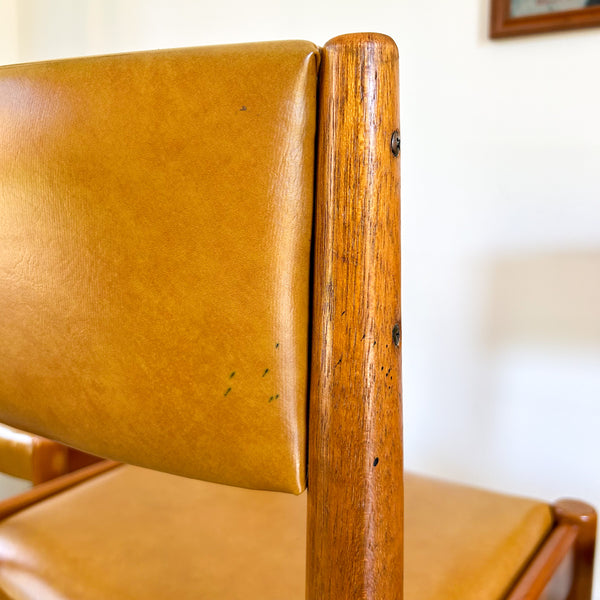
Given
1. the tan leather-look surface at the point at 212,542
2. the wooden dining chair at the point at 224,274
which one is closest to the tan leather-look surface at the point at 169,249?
the wooden dining chair at the point at 224,274

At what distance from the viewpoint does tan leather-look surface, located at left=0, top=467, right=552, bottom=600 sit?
590 millimetres

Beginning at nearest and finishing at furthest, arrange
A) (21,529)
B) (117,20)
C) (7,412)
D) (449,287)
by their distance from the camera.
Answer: (7,412), (21,529), (449,287), (117,20)

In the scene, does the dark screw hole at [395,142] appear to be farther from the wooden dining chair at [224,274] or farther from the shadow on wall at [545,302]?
the shadow on wall at [545,302]

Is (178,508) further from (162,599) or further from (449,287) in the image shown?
(449,287)

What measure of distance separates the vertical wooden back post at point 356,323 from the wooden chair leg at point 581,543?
49 cm

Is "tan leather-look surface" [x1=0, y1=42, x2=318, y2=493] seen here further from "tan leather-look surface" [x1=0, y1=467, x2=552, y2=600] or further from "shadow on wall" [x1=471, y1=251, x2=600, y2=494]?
"shadow on wall" [x1=471, y1=251, x2=600, y2=494]

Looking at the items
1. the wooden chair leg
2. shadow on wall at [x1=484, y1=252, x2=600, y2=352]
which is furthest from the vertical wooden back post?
shadow on wall at [x1=484, y1=252, x2=600, y2=352]

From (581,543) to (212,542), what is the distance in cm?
45

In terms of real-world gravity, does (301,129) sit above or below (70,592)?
above

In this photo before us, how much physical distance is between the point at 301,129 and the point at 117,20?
4.90 ft

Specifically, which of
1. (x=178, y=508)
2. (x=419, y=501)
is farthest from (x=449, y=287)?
(x=178, y=508)

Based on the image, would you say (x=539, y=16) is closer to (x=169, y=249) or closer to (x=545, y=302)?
(x=545, y=302)

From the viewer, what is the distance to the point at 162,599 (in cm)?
57

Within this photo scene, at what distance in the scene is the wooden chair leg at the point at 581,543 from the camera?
0.78 m
